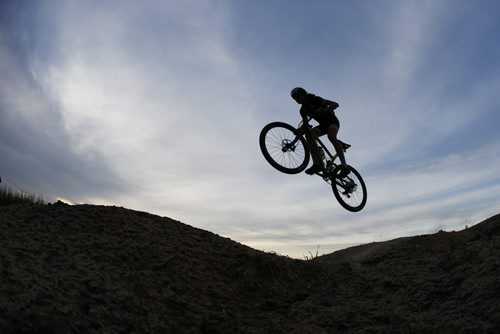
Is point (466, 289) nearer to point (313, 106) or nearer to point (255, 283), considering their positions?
point (255, 283)

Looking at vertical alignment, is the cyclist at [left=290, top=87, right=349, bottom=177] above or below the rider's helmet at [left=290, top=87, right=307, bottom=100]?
below

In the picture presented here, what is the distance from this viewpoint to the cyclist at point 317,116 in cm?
1169

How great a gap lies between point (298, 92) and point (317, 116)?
0.92 metres

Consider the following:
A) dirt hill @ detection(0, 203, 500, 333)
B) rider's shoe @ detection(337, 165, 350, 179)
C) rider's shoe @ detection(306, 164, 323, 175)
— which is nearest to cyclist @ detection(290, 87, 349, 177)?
rider's shoe @ detection(306, 164, 323, 175)

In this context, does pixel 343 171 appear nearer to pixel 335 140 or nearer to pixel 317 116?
pixel 335 140

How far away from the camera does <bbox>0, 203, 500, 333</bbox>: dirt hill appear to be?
5.94m

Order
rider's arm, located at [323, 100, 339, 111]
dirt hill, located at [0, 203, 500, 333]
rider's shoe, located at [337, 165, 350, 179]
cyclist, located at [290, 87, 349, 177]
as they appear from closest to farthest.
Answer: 1. dirt hill, located at [0, 203, 500, 333]
2. cyclist, located at [290, 87, 349, 177]
3. rider's arm, located at [323, 100, 339, 111]
4. rider's shoe, located at [337, 165, 350, 179]

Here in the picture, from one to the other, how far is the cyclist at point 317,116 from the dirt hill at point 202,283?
3133 millimetres

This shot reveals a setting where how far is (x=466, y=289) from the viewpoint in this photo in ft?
23.7

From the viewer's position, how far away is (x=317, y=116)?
12.0m

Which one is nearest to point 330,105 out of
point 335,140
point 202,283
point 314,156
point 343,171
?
point 335,140

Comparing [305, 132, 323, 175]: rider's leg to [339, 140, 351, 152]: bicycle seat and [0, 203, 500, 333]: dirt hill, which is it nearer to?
[339, 140, 351, 152]: bicycle seat

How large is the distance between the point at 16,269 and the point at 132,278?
1.65 m

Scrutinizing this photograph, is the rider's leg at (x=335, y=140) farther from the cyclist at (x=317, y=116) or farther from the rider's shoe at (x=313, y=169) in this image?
the rider's shoe at (x=313, y=169)
